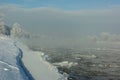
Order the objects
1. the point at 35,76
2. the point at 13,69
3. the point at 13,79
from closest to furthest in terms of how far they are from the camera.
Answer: the point at 13,79, the point at 13,69, the point at 35,76

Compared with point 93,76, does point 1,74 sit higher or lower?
higher

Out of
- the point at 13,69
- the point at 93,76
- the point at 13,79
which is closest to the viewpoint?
the point at 13,79

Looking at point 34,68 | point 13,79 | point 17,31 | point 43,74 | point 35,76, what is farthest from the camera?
point 17,31

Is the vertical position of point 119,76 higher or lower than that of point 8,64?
lower

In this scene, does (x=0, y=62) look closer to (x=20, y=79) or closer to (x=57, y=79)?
(x=20, y=79)

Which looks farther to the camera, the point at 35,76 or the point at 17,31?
the point at 17,31

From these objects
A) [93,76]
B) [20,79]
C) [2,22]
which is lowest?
[93,76]

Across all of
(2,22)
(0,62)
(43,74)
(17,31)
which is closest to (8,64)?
(0,62)

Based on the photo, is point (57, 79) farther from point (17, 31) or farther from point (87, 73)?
point (17, 31)

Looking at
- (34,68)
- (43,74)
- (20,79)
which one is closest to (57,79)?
(43,74)
